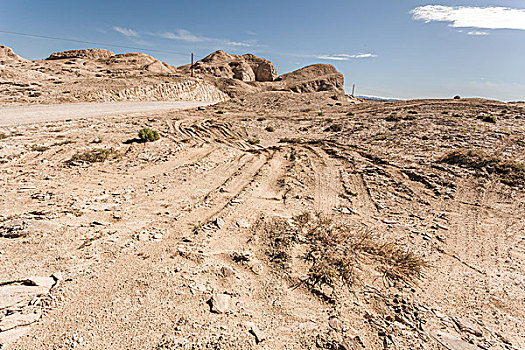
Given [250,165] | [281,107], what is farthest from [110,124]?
[281,107]

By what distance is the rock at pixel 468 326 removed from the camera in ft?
9.80

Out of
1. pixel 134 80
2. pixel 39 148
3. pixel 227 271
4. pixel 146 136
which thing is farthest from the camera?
pixel 134 80

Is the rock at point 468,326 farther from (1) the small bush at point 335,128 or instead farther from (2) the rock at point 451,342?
(1) the small bush at point 335,128

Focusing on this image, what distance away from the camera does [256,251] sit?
4293mm

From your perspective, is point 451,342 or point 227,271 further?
point 227,271

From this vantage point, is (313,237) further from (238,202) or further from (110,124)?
(110,124)

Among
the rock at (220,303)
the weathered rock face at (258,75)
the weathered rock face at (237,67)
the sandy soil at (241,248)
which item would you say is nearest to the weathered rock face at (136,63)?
the weathered rock face at (258,75)

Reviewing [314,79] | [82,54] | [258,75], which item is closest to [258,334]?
[314,79]

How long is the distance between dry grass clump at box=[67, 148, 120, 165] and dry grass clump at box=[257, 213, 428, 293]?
6.67 meters

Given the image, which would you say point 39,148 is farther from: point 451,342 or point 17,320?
point 451,342

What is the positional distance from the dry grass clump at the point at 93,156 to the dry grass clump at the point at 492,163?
12.5 meters

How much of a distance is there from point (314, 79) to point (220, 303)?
6414cm

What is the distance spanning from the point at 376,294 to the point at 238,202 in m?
3.59

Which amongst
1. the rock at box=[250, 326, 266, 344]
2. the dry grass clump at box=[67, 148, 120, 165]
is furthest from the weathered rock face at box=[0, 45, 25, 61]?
the rock at box=[250, 326, 266, 344]
